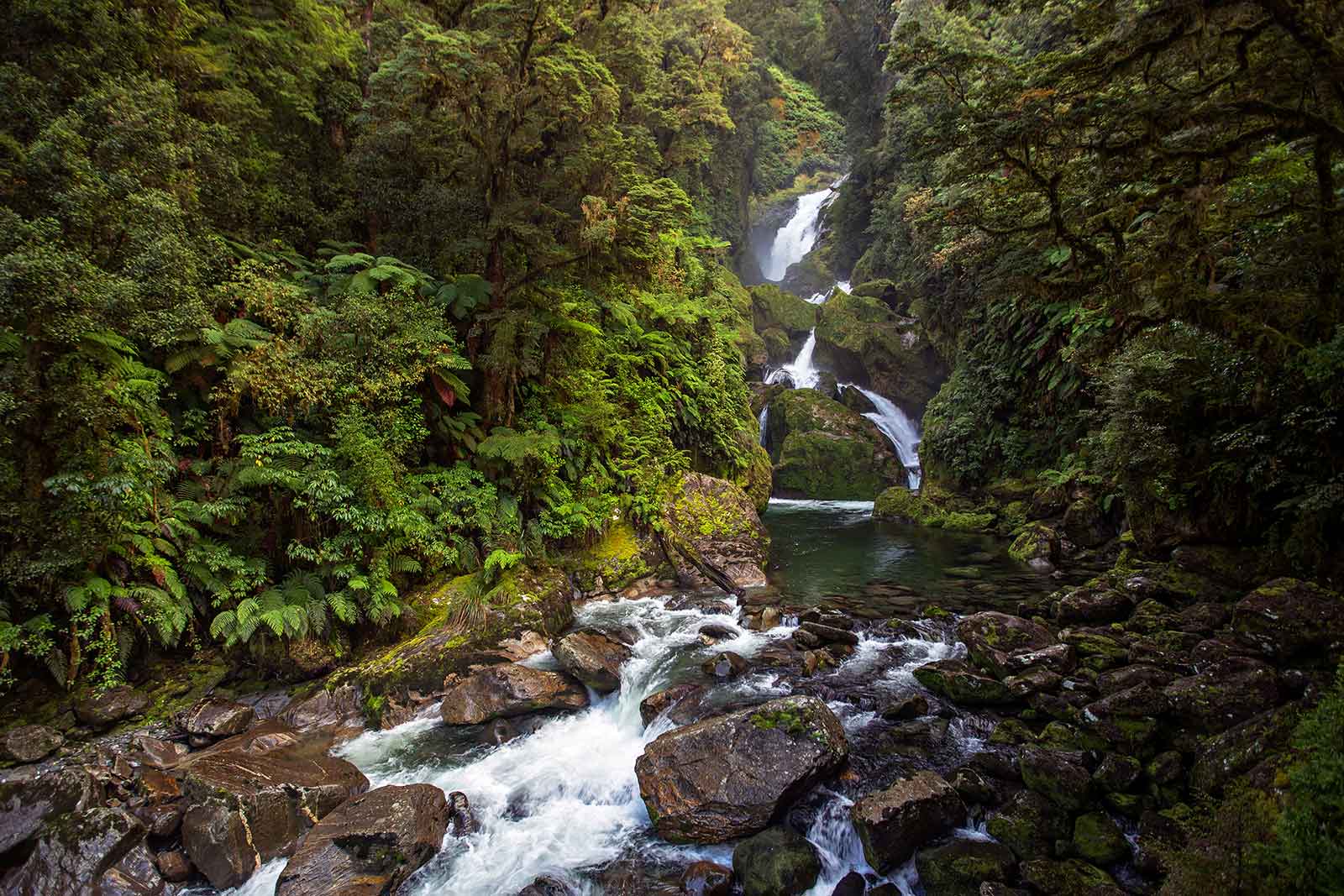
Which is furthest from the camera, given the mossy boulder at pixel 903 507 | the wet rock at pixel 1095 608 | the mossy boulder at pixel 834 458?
the mossy boulder at pixel 834 458

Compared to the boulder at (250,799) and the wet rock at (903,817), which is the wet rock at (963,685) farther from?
the boulder at (250,799)

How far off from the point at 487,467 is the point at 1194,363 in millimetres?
10508

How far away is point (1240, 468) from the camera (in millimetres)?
7508

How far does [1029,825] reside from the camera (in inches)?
183

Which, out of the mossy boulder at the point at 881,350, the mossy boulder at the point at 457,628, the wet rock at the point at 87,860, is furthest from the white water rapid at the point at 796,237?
the wet rock at the point at 87,860

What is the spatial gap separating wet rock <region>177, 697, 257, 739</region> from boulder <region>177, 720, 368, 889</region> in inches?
7.0

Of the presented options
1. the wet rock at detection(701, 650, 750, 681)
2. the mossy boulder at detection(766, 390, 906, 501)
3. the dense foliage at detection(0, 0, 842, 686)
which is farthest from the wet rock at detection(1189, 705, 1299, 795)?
the mossy boulder at detection(766, 390, 906, 501)

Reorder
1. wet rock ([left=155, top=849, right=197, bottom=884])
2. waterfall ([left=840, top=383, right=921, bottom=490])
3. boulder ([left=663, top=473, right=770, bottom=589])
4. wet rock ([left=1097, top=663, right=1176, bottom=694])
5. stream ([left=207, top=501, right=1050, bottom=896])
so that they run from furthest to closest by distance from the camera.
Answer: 1. waterfall ([left=840, top=383, right=921, bottom=490])
2. boulder ([left=663, top=473, right=770, bottom=589])
3. wet rock ([left=1097, top=663, right=1176, bottom=694])
4. stream ([left=207, top=501, right=1050, bottom=896])
5. wet rock ([left=155, top=849, right=197, bottom=884])

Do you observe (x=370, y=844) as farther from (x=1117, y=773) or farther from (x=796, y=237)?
(x=796, y=237)

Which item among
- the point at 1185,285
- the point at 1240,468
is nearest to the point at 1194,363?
the point at 1240,468

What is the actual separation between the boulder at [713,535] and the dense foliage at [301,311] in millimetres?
716

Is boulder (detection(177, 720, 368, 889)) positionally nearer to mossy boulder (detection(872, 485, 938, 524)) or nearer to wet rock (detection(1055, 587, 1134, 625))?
wet rock (detection(1055, 587, 1134, 625))

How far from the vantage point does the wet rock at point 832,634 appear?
8.43 metres

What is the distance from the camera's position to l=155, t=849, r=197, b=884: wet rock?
4.69 m
